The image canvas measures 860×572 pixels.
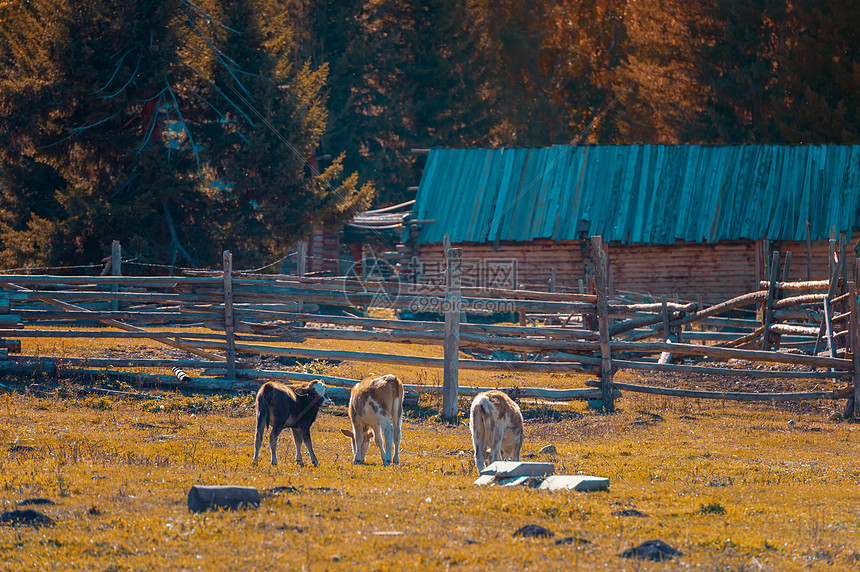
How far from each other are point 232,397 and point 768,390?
9.56 metres

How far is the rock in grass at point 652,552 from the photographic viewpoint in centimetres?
613

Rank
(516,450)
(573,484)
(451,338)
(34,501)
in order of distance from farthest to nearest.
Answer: (451,338) → (516,450) → (573,484) → (34,501)

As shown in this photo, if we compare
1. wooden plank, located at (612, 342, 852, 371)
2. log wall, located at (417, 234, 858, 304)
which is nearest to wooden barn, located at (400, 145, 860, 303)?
log wall, located at (417, 234, 858, 304)

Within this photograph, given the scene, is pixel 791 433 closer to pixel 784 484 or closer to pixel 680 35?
pixel 784 484

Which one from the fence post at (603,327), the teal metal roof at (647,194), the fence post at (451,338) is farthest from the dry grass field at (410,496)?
the teal metal roof at (647,194)

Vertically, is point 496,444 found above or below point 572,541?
above

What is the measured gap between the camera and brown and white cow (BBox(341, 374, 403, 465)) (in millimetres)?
9633

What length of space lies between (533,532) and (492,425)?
9.50 feet

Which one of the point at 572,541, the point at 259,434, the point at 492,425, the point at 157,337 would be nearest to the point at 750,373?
the point at 492,425

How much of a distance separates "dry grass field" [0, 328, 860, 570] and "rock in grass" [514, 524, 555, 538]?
8 centimetres

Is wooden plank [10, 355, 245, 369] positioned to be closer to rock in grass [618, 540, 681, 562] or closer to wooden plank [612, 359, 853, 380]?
wooden plank [612, 359, 853, 380]

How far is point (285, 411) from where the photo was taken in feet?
30.3

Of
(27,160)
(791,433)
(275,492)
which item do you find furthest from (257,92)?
(275,492)

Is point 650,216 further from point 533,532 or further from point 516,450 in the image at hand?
point 533,532
